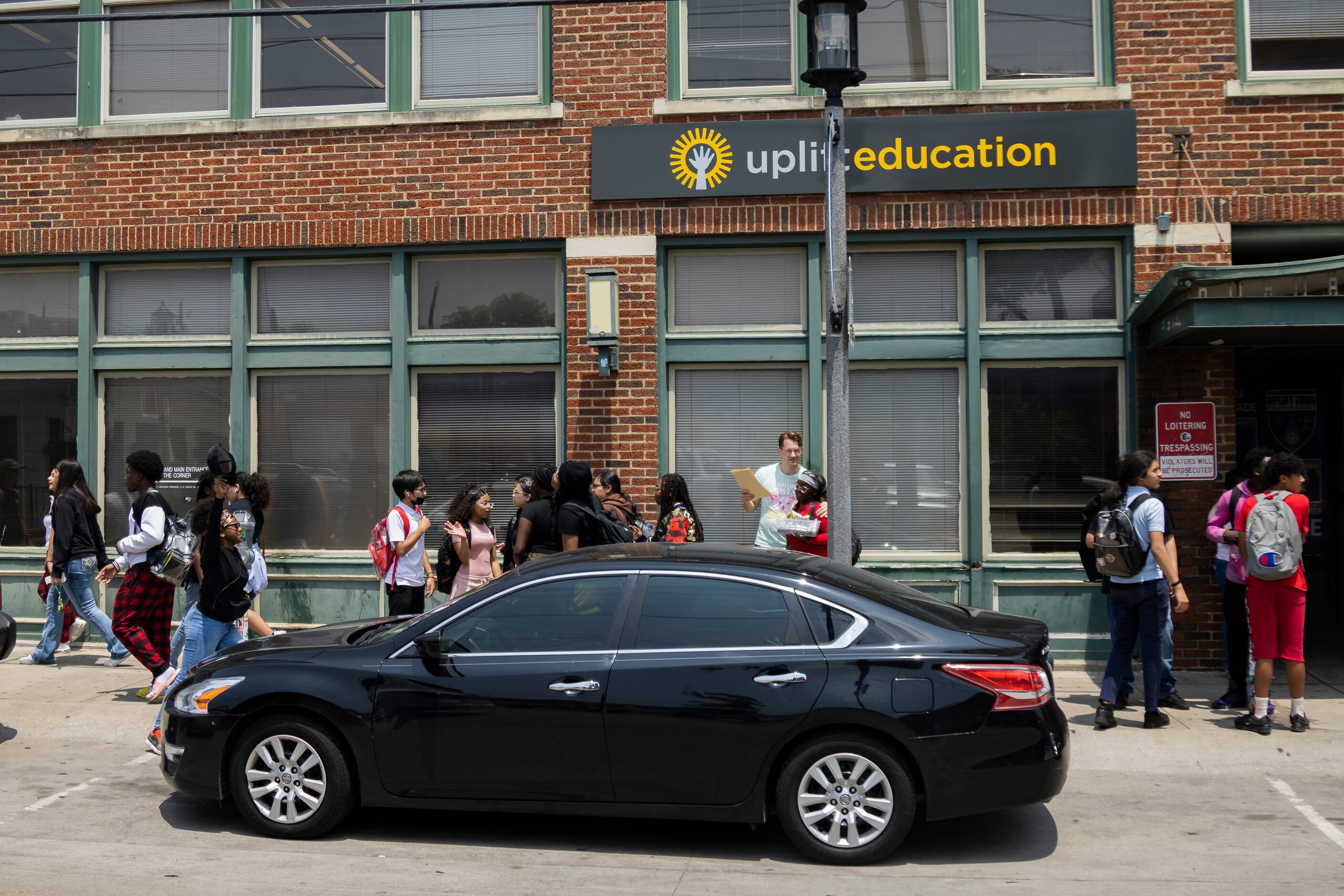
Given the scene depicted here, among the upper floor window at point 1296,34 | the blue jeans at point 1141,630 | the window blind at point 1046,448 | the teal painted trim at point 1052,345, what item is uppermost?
the upper floor window at point 1296,34

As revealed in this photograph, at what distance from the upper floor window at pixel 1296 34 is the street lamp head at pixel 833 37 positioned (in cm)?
424


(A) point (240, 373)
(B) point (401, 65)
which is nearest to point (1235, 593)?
(B) point (401, 65)

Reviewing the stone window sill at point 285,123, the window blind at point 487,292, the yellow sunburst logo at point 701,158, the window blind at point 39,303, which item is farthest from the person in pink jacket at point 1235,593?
the window blind at point 39,303

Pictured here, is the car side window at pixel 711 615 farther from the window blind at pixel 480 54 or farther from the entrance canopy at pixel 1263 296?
the window blind at pixel 480 54

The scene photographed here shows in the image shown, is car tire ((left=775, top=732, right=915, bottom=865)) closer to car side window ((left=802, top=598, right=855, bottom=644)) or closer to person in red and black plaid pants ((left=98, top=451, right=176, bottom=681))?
car side window ((left=802, top=598, right=855, bottom=644))

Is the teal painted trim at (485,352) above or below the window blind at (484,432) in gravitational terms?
above

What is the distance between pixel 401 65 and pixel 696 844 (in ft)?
24.6

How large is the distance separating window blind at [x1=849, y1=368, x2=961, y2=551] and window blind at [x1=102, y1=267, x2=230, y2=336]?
18.6 ft

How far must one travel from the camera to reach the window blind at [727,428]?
10.2 m

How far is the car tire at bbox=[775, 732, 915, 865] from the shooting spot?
17.7ft

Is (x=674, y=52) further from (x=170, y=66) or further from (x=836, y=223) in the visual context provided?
(x=170, y=66)

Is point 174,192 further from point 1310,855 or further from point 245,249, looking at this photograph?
point 1310,855

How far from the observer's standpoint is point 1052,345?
994 cm

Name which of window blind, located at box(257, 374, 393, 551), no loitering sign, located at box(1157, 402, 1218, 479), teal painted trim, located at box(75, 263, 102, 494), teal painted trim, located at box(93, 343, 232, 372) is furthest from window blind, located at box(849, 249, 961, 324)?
teal painted trim, located at box(75, 263, 102, 494)
